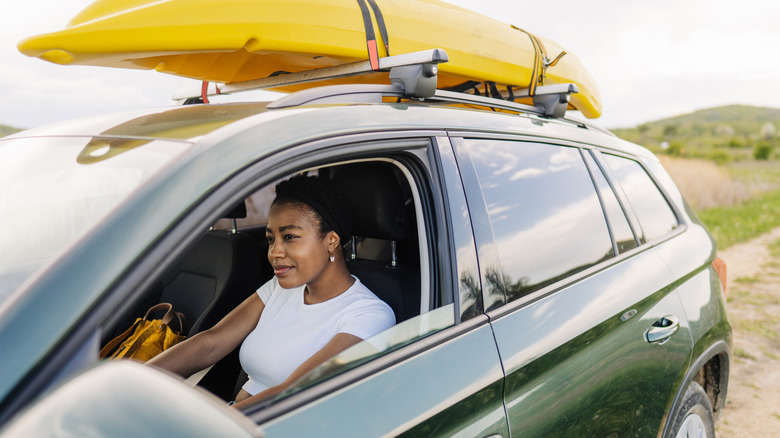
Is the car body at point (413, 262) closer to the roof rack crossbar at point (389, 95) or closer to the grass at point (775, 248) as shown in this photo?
the roof rack crossbar at point (389, 95)

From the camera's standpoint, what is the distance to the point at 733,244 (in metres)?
10.1

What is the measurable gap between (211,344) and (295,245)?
56 centimetres

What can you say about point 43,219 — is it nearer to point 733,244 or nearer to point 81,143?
point 81,143

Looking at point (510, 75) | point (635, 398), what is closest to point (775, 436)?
point (635, 398)

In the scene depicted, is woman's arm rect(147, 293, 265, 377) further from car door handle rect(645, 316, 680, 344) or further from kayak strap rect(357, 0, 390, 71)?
car door handle rect(645, 316, 680, 344)

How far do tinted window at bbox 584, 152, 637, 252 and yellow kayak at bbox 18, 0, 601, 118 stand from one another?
574 mm

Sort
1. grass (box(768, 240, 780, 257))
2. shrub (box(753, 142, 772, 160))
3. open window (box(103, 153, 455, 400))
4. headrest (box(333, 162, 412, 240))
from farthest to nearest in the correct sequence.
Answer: shrub (box(753, 142, 772, 160)) → grass (box(768, 240, 780, 257)) → headrest (box(333, 162, 412, 240)) → open window (box(103, 153, 455, 400))

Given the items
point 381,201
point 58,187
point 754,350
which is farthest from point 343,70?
point 754,350

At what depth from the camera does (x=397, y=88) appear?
Result: 179 centimetres

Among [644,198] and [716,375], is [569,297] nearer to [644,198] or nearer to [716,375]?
[644,198]

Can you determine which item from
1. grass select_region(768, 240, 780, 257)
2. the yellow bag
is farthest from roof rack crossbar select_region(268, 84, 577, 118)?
grass select_region(768, 240, 780, 257)

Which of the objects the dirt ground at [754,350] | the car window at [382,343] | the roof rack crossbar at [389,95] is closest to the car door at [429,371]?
the car window at [382,343]

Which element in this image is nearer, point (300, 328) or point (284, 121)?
point (284, 121)

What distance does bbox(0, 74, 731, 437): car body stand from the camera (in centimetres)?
95
